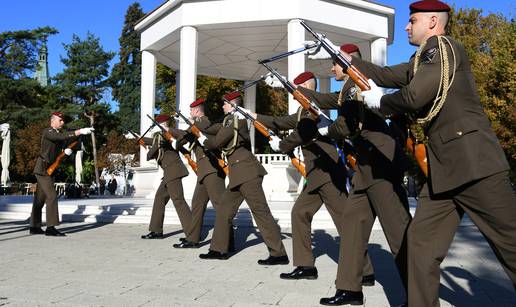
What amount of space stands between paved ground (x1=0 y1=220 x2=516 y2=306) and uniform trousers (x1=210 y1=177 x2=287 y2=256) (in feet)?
0.94

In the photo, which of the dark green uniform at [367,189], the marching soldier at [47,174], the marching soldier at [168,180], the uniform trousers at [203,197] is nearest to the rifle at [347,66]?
the dark green uniform at [367,189]

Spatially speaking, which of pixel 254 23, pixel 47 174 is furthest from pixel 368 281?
pixel 254 23

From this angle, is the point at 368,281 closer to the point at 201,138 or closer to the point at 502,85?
the point at 201,138

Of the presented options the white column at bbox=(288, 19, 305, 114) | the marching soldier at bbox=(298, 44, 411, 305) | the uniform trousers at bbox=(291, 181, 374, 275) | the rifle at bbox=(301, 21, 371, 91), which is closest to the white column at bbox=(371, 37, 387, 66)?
the white column at bbox=(288, 19, 305, 114)

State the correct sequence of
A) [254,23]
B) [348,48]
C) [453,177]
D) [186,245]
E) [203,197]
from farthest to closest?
[254,23]
[186,245]
[203,197]
[348,48]
[453,177]

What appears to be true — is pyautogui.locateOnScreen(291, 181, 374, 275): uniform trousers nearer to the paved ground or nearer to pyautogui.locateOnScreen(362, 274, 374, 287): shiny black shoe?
the paved ground

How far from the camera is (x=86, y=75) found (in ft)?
183

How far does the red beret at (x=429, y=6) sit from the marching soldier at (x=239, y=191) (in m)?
3.52

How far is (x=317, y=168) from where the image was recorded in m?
5.45

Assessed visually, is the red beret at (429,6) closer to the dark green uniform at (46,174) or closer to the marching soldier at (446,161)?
the marching soldier at (446,161)

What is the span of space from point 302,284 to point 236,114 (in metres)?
2.54

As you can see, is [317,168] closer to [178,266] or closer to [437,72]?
[178,266]

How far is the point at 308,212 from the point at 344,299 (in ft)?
4.76

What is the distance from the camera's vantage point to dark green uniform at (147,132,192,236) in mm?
8328
